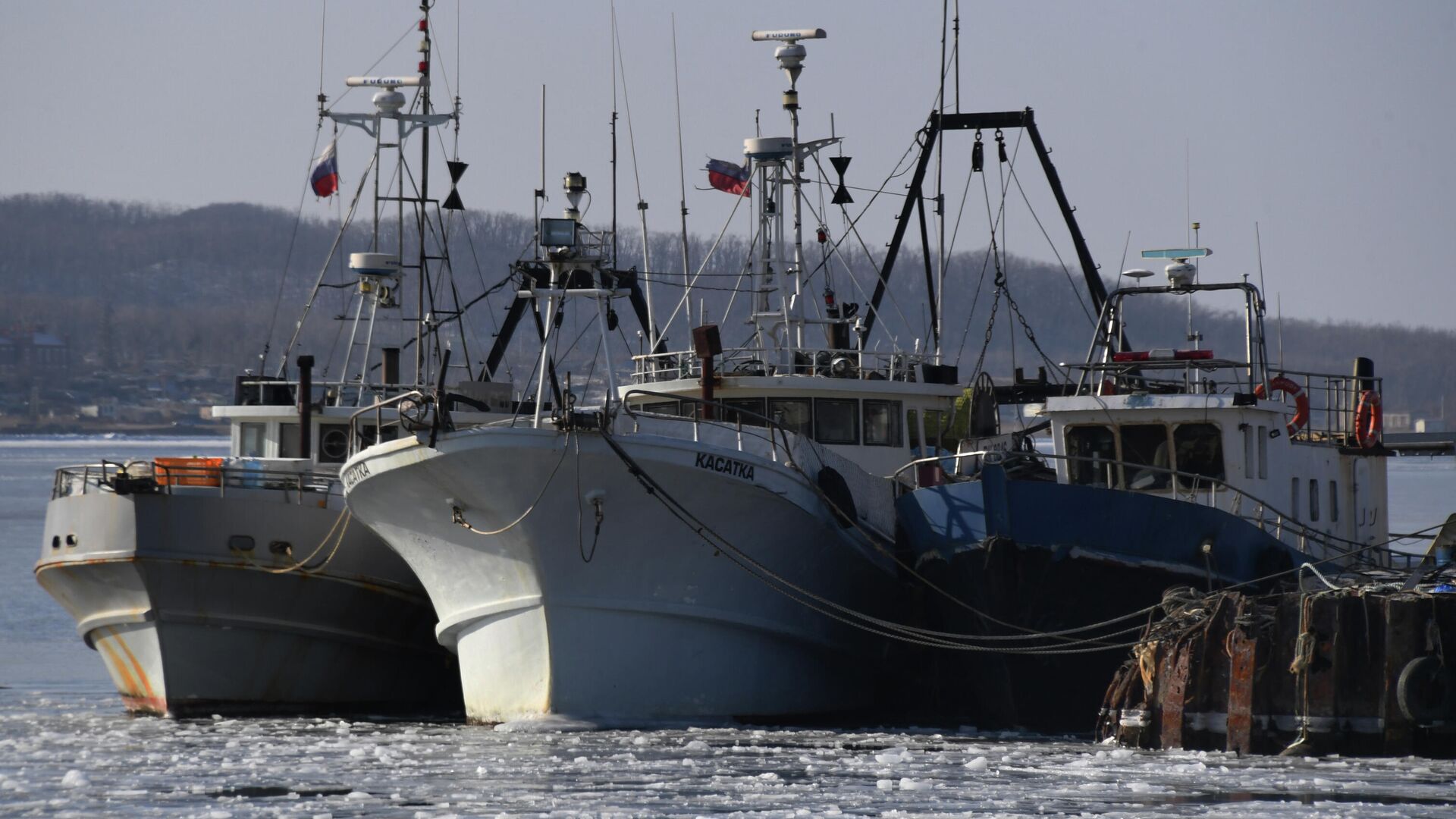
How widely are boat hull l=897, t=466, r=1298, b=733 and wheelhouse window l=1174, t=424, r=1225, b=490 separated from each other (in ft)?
4.88

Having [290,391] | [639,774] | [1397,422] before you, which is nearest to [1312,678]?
[639,774]

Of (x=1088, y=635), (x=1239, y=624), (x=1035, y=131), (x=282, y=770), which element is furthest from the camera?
(x=1035, y=131)

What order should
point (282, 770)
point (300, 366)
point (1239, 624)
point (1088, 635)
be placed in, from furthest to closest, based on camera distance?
point (300, 366) → point (1088, 635) → point (1239, 624) → point (282, 770)

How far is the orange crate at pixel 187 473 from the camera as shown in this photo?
22.4m

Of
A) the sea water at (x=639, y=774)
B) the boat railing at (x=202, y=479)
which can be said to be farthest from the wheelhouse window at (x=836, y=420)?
the boat railing at (x=202, y=479)

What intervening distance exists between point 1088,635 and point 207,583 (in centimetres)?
1012

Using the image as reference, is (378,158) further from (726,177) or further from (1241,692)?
(1241,692)

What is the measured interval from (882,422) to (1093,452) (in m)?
3.11

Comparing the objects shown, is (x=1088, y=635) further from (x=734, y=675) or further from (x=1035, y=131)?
(x=1035, y=131)

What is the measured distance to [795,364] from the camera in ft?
80.6

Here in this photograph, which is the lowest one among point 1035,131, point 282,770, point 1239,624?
point 282,770

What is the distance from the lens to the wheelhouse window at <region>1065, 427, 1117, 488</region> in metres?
22.5

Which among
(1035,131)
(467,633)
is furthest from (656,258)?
(467,633)

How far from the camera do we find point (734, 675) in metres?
20.6
